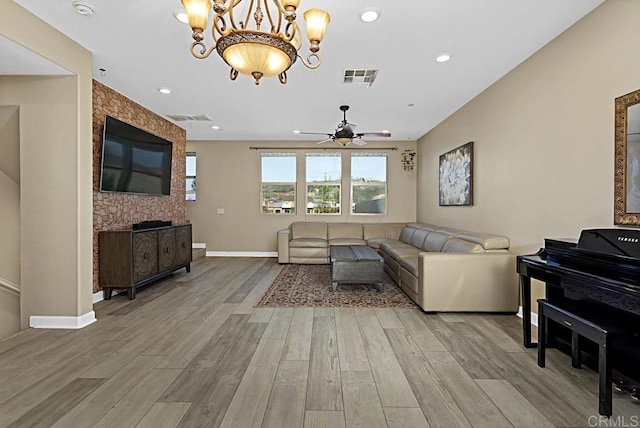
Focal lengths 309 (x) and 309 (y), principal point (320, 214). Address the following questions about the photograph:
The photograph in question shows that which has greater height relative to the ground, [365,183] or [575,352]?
[365,183]

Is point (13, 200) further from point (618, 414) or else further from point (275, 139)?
point (618, 414)

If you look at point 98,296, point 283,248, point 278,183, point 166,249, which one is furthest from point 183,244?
point 278,183

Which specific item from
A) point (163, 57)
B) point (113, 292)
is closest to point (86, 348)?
point (113, 292)

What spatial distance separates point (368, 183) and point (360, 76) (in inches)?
152

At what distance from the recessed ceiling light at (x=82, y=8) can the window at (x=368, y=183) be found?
5.53m

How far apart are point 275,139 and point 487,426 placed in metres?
6.53

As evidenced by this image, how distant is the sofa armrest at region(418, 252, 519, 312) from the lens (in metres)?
3.39

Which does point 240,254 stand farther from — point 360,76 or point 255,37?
point 255,37

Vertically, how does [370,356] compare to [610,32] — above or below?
below

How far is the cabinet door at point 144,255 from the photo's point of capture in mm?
3991

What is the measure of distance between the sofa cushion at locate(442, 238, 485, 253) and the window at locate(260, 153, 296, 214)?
4004 millimetres

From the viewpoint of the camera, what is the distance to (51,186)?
3045mm

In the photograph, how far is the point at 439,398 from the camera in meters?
1.92

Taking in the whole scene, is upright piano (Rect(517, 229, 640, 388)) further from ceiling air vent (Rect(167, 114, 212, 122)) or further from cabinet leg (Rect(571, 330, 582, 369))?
ceiling air vent (Rect(167, 114, 212, 122))
